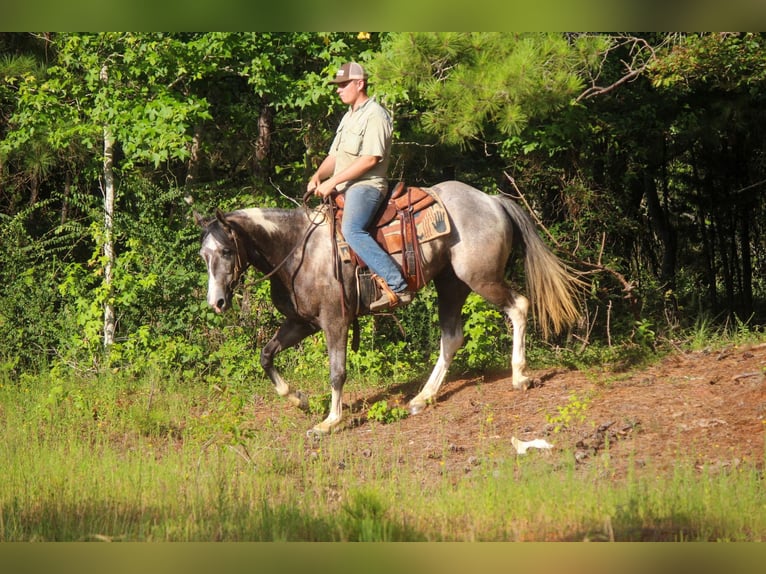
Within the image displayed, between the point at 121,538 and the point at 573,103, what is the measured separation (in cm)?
676

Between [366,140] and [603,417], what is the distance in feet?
9.69

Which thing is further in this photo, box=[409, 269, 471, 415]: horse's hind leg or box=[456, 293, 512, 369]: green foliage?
box=[456, 293, 512, 369]: green foliage

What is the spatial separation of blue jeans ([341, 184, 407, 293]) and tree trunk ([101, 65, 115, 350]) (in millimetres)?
3574

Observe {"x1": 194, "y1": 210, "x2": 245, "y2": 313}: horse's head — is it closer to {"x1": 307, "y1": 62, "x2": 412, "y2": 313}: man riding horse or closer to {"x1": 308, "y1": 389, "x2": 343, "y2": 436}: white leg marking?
{"x1": 307, "y1": 62, "x2": 412, "y2": 313}: man riding horse

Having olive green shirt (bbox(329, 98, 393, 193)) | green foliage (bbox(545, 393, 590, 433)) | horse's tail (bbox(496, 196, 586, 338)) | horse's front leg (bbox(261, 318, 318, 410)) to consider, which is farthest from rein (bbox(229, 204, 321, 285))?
green foliage (bbox(545, 393, 590, 433))

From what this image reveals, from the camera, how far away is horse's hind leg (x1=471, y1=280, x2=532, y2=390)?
26.1 feet

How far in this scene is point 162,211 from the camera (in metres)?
10.8

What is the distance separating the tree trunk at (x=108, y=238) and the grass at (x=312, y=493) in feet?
7.47

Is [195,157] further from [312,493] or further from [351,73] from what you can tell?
[312,493]

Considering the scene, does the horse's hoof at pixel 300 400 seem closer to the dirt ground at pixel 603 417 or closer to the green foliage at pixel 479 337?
the dirt ground at pixel 603 417

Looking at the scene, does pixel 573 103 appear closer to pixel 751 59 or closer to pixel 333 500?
pixel 751 59

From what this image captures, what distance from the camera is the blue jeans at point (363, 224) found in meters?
7.32

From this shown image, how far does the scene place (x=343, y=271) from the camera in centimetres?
755

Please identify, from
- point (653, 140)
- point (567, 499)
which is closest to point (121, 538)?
point (567, 499)
